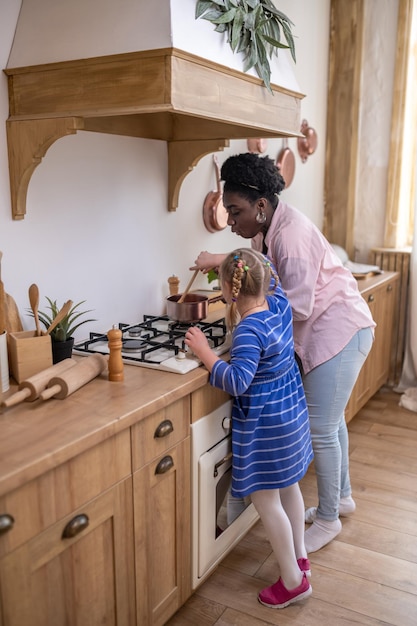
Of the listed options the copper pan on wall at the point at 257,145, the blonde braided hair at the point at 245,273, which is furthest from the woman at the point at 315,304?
the copper pan on wall at the point at 257,145

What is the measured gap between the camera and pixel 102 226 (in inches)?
79.9

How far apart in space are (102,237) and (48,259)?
27 cm

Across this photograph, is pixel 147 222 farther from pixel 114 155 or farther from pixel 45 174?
pixel 45 174

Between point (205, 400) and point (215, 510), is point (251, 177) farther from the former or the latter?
point (215, 510)

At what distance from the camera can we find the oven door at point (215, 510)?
1751 mm

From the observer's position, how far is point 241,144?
284 centimetres

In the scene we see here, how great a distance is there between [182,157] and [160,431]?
3.93 ft

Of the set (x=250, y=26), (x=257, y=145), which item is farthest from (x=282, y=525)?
(x=257, y=145)

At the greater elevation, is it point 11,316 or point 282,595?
point 11,316

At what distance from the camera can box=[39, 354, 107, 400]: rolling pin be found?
55.6 inches

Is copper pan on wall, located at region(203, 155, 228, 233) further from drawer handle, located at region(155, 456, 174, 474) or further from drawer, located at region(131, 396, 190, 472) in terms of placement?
drawer handle, located at region(155, 456, 174, 474)

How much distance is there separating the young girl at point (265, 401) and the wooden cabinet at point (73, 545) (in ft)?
1.29

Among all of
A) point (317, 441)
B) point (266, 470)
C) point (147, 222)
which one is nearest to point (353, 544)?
point (317, 441)

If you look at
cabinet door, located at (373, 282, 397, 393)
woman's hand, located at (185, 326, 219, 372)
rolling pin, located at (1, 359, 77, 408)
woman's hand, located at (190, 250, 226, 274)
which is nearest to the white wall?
woman's hand, located at (190, 250, 226, 274)
